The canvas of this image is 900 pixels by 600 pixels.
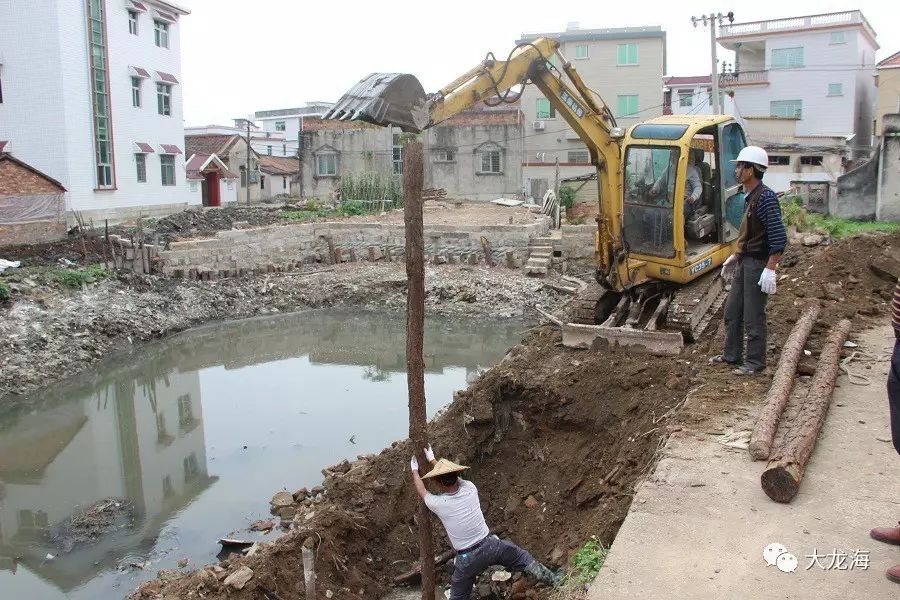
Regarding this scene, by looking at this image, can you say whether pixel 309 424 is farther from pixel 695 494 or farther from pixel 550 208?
pixel 550 208

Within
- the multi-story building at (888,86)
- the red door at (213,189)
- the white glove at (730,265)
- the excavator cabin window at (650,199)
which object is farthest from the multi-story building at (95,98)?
the multi-story building at (888,86)

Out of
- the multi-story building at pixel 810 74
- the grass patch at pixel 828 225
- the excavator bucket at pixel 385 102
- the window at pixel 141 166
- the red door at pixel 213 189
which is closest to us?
the excavator bucket at pixel 385 102

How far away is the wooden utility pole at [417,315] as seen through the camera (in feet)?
16.0

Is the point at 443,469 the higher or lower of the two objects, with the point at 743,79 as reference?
lower

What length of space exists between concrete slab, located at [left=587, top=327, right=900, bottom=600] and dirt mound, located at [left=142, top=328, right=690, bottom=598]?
20.4 inches

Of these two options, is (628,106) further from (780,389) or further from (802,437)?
(802,437)

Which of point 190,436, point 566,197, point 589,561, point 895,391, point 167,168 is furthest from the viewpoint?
point 167,168

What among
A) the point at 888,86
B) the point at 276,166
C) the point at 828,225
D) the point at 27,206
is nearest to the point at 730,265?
the point at 828,225

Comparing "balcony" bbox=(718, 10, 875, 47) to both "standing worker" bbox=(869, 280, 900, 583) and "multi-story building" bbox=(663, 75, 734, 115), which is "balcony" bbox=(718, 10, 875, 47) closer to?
"multi-story building" bbox=(663, 75, 734, 115)

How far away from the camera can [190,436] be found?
410 inches

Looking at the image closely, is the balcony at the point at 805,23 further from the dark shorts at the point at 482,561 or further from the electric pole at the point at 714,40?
the dark shorts at the point at 482,561

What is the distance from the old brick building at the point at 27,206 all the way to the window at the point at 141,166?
26.6ft

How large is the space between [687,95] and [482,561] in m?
39.2

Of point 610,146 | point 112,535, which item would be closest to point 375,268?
point 610,146
